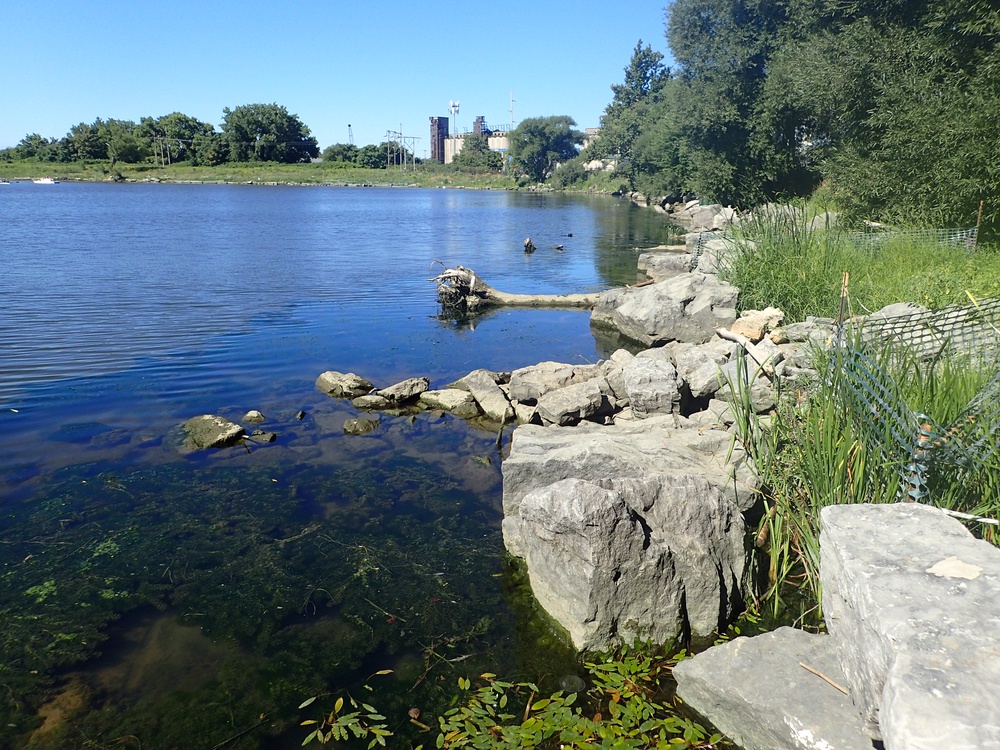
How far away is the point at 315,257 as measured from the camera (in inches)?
1141

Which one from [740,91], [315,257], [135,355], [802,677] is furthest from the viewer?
[740,91]

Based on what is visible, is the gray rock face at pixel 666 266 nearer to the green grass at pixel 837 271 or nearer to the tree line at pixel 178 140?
the green grass at pixel 837 271

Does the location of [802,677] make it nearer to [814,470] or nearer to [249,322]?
[814,470]

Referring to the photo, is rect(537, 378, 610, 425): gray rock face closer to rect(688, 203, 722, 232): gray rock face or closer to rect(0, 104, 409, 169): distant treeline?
rect(688, 203, 722, 232): gray rock face

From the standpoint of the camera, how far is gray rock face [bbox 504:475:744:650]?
5.32 metres

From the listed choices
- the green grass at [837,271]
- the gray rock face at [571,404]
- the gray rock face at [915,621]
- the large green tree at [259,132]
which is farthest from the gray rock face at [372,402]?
the large green tree at [259,132]

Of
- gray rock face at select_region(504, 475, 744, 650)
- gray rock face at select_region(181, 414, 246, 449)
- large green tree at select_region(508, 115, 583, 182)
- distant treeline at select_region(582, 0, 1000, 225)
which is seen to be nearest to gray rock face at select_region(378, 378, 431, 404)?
gray rock face at select_region(181, 414, 246, 449)

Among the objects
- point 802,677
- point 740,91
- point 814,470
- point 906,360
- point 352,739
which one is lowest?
point 352,739

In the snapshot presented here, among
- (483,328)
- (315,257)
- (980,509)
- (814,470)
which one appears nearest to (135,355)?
(483,328)

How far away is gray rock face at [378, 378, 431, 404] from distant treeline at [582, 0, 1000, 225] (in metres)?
14.2

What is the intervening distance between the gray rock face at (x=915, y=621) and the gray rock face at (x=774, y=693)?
2.14 feet

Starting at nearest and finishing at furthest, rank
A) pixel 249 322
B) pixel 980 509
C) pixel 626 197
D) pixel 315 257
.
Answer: pixel 980 509 → pixel 249 322 → pixel 315 257 → pixel 626 197

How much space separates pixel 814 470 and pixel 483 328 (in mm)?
12616

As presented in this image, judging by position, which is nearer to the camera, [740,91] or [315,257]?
[315,257]
